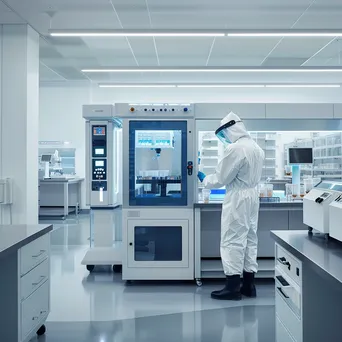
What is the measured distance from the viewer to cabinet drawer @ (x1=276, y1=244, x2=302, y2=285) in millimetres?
1719

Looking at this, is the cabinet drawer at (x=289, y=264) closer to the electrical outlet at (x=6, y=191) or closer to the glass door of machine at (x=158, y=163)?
the glass door of machine at (x=158, y=163)

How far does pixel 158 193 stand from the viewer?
3.76 meters

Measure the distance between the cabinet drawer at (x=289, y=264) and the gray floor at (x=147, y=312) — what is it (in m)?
0.81

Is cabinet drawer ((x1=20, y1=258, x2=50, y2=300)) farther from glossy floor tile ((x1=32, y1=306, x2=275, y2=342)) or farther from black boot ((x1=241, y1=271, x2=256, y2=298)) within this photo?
black boot ((x1=241, y1=271, x2=256, y2=298))

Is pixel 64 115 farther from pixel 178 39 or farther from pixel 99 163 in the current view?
pixel 99 163

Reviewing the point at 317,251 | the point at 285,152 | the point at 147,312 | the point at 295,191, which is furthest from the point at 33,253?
the point at 285,152

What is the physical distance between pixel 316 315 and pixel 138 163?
2.47m

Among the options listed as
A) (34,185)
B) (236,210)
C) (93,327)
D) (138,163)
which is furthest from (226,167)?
(34,185)

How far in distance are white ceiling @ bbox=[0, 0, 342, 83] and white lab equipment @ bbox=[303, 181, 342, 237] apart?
312 cm

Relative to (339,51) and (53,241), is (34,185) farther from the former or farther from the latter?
(339,51)

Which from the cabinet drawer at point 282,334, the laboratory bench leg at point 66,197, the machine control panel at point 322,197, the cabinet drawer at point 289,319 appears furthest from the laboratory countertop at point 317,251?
the laboratory bench leg at point 66,197

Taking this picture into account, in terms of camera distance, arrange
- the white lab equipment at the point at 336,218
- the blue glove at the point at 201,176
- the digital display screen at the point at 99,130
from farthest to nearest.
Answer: the digital display screen at the point at 99,130
the blue glove at the point at 201,176
the white lab equipment at the point at 336,218

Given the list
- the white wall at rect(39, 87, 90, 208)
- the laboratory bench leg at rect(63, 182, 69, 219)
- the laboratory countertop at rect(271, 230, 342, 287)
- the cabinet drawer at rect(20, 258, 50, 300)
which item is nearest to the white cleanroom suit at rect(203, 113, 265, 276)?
the laboratory countertop at rect(271, 230, 342, 287)

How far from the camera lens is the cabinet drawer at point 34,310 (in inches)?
82.7
